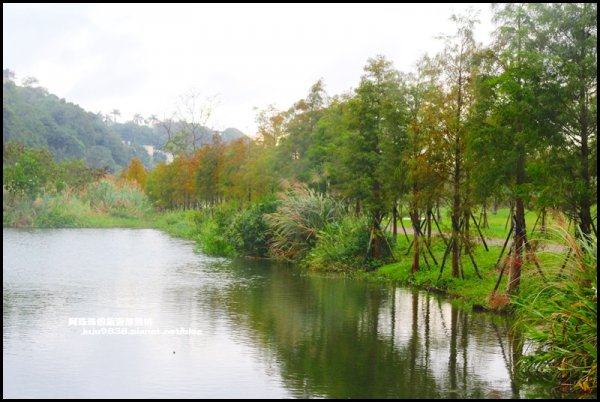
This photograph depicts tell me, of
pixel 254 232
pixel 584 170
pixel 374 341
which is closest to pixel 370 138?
pixel 254 232

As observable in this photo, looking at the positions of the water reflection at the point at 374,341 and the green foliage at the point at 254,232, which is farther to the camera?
the green foliage at the point at 254,232

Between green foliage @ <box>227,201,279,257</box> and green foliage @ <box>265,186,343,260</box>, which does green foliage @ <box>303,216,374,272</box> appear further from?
green foliage @ <box>227,201,279,257</box>

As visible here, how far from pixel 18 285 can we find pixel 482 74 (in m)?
12.0

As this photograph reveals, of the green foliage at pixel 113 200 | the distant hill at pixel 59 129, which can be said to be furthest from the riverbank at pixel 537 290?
the distant hill at pixel 59 129

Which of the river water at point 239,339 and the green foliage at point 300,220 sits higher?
the green foliage at point 300,220

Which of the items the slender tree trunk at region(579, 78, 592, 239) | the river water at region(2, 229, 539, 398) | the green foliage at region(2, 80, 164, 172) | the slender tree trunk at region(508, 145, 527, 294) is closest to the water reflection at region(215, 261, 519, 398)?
the river water at region(2, 229, 539, 398)

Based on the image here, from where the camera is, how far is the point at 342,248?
71.4 feet

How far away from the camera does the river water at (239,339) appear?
9141 millimetres

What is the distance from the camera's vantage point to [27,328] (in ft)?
40.0

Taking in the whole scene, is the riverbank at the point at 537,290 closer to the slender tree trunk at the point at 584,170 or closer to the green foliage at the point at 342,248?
the green foliage at the point at 342,248

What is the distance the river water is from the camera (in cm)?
914

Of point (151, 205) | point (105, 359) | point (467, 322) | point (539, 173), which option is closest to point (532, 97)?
point (539, 173)

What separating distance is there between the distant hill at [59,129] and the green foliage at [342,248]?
5664cm

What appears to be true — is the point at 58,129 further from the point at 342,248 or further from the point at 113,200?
the point at 342,248
